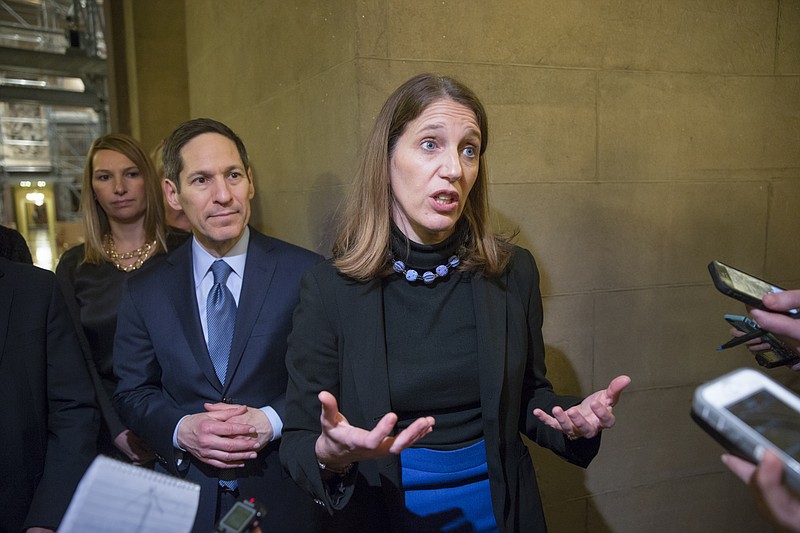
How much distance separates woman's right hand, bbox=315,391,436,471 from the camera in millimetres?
1070

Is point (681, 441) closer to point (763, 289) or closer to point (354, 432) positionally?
point (763, 289)

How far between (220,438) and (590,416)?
3.44 ft

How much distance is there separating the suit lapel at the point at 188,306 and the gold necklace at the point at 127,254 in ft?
2.18

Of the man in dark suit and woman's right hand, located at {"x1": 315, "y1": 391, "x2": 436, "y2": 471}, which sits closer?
woman's right hand, located at {"x1": 315, "y1": 391, "x2": 436, "y2": 471}

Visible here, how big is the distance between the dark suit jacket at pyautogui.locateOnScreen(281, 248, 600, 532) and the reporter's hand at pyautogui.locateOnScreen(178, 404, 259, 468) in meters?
0.22

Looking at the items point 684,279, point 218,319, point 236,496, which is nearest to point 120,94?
point 218,319

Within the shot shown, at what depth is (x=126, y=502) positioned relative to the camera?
676mm

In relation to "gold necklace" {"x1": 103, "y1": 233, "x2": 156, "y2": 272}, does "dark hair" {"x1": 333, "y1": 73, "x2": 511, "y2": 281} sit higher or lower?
higher

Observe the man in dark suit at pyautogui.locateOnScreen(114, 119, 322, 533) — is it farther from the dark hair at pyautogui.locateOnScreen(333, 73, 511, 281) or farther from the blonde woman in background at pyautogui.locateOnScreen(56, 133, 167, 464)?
the blonde woman in background at pyautogui.locateOnScreen(56, 133, 167, 464)

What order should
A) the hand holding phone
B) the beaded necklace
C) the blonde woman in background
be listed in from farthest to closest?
the blonde woman in background
the beaded necklace
the hand holding phone

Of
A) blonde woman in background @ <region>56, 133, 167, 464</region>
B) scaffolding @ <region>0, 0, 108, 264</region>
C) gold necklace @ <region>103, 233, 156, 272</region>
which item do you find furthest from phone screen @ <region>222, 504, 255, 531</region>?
scaffolding @ <region>0, 0, 108, 264</region>

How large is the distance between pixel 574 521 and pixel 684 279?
134 centimetres

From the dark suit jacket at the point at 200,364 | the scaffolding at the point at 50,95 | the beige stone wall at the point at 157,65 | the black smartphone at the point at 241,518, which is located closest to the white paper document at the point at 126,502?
the black smartphone at the point at 241,518

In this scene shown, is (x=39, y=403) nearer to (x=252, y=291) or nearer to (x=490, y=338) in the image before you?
(x=252, y=291)
